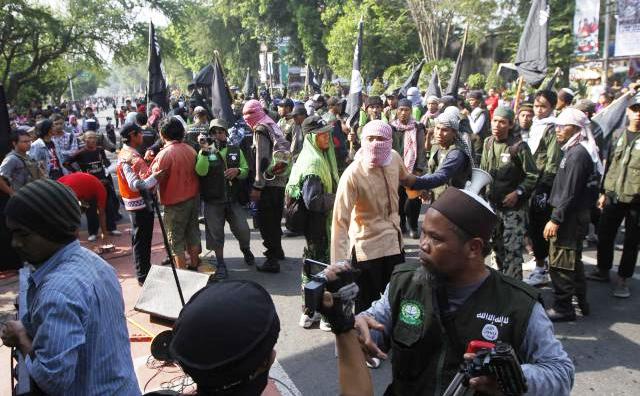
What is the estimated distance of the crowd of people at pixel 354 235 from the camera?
158 cm

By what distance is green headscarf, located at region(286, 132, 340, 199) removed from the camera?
458 centimetres

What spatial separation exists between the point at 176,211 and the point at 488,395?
466cm

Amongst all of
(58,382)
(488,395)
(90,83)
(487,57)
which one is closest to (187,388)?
(58,382)

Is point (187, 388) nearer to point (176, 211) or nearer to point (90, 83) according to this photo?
point (176, 211)

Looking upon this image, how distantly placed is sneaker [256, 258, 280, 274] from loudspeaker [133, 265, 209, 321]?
150cm

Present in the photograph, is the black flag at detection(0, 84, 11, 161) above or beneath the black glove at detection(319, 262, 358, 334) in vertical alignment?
above

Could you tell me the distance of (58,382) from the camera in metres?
1.84

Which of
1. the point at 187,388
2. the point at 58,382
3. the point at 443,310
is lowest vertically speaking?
the point at 187,388

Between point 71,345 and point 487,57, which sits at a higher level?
point 487,57

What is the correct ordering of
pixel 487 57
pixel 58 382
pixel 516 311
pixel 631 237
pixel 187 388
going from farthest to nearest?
pixel 487 57
pixel 631 237
pixel 187 388
pixel 58 382
pixel 516 311

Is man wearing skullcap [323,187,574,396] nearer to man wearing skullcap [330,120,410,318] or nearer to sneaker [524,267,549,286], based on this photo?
man wearing skullcap [330,120,410,318]

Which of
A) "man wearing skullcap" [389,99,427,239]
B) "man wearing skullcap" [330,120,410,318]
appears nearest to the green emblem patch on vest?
"man wearing skullcap" [330,120,410,318]

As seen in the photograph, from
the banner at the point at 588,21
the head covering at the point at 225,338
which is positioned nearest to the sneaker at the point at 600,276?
the head covering at the point at 225,338

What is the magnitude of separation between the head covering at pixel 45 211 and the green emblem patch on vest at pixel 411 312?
137 cm
